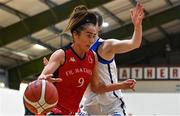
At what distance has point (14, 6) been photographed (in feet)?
33.8

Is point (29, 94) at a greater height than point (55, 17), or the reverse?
point (55, 17)

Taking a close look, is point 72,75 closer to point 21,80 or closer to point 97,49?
point 97,49

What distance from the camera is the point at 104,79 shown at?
3535 millimetres

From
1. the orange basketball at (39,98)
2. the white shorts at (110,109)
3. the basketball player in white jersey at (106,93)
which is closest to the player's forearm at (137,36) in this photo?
the basketball player in white jersey at (106,93)

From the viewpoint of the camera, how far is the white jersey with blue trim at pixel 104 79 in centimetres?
352

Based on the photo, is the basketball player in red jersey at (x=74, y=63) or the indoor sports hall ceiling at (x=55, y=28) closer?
the basketball player in red jersey at (x=74, y=63)

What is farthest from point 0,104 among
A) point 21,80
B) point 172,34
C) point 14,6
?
point 172,34

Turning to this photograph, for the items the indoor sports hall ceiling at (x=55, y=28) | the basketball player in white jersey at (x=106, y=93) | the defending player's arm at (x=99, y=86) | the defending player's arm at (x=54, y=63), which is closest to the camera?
the defending player's arm at (x=54, y=63)

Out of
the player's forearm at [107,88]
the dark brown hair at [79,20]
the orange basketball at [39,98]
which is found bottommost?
the orange basketball at [39,98]

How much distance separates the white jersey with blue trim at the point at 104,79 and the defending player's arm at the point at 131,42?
0.21 ft

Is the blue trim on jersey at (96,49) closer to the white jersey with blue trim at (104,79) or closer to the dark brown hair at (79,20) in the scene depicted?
the white jersey with blue trim at (104,79)

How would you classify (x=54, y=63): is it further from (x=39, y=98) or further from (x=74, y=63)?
(x=39, y=98)

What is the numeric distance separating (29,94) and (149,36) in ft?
52.3

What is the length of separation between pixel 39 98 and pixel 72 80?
55cm
